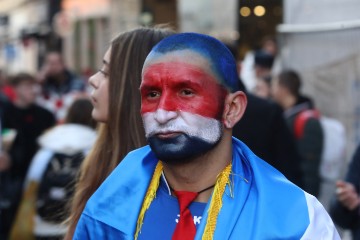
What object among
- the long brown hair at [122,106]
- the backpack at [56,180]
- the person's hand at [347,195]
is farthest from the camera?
the backpack at [56,180]

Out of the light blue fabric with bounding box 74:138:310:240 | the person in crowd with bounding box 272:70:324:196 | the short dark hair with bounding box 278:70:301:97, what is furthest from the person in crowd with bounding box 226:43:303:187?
the short dark hair with bounding box 278:70:301:97

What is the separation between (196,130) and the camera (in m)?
2.40

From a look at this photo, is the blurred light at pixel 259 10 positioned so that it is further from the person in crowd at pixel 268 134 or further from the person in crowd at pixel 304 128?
the person in crowd at pixel 268 134

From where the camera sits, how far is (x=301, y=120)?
22.7 ft

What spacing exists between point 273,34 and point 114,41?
8720 millimetres

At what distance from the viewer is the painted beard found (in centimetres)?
237

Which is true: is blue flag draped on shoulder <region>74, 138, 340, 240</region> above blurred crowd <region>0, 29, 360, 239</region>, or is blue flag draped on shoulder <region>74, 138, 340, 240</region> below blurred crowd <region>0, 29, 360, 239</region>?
above

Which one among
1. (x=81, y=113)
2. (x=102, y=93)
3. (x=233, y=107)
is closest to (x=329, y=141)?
(x=81, y=113)

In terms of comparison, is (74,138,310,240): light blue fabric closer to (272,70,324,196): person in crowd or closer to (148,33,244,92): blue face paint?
(148,33,244,92): blue face paint

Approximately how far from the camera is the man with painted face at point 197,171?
2.33 metres

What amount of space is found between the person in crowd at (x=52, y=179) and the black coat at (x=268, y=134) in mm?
1197

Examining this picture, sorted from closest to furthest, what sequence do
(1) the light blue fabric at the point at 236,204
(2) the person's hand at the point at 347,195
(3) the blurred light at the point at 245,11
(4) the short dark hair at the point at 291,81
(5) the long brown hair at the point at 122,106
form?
(1) the light blue fabric at the point at 236,204 → (5) the long brown hair at the point at 122,106 → (2) the person's hand at the point at 347,195 → (4) the short dark hair at the point at 291,81 → (3) the blurred light at the point at 245,11

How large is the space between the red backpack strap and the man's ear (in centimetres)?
447

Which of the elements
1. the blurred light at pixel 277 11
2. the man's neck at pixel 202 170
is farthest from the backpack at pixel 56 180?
the blurred light at pixel 277 11
